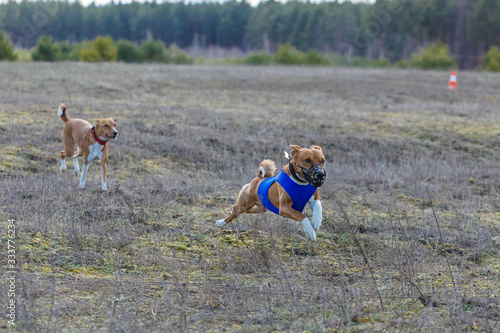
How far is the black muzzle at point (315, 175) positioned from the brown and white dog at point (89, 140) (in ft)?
12.2

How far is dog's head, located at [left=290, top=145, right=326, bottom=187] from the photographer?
218 inches

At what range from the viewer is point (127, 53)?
4150 centimetres

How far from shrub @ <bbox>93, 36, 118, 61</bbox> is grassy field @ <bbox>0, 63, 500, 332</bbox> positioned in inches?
884

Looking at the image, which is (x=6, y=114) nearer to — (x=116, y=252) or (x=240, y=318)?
(x=116, y=252)

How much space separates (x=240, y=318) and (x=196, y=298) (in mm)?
552

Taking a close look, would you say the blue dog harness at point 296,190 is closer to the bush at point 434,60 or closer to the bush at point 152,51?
the bush at point 152,51

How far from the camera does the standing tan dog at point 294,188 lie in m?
5.63

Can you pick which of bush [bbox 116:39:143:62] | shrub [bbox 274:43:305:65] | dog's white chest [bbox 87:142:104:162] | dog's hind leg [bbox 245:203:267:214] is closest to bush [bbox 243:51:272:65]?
shrub [bbox 274:43:305:65]

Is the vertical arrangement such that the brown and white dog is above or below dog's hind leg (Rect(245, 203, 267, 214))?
above

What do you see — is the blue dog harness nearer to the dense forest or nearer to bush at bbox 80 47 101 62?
bush at bbox 80 47 101 62

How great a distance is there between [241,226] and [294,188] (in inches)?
59.9

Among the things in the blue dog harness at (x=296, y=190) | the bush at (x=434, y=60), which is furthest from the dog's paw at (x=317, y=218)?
the bush at (x=434, y=60)

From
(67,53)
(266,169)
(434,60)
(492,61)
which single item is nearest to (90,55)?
(67,53)

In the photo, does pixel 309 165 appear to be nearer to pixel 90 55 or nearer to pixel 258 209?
pixel 258 209
